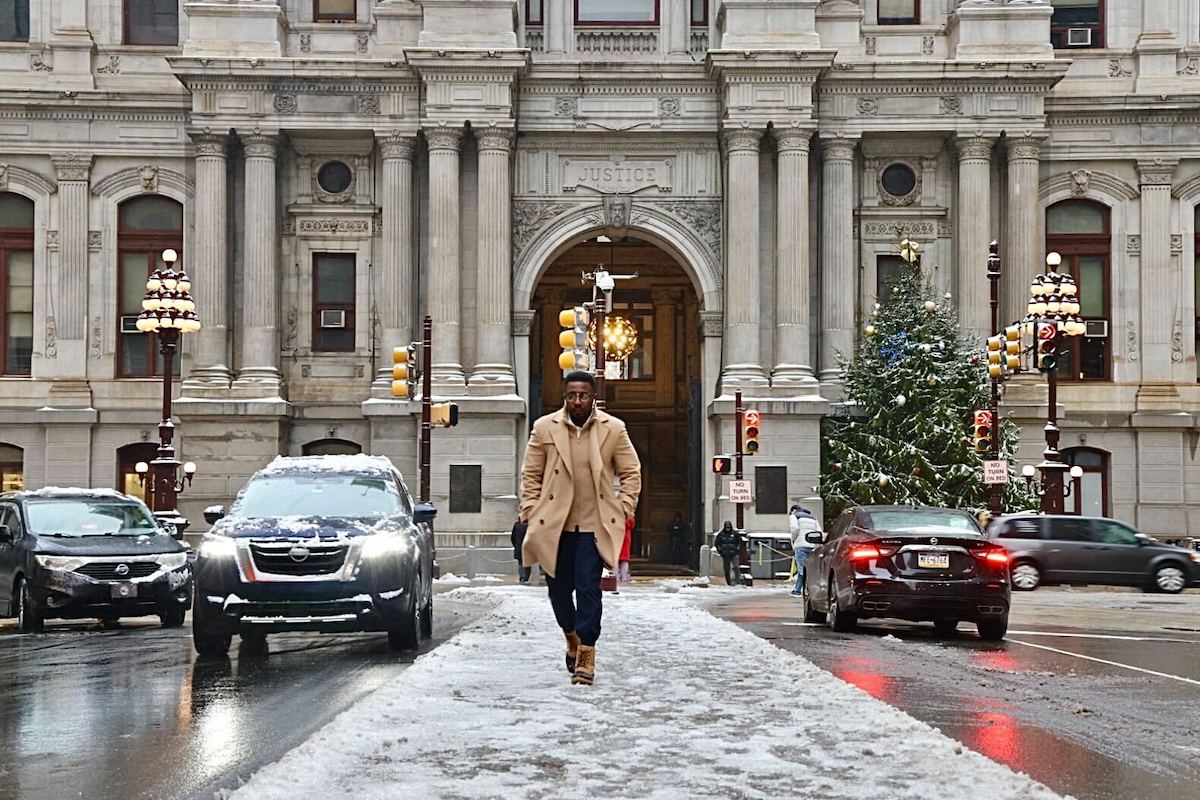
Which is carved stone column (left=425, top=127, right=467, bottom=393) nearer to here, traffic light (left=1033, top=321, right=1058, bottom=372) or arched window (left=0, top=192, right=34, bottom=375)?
arched window (left=0, top=192, right=34, bottom=375)

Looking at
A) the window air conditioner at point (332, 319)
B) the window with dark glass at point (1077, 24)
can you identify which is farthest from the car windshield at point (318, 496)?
the window with dark glass at point (1077, 24)

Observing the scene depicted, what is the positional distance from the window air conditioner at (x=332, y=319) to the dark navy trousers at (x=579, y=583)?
1412 inches

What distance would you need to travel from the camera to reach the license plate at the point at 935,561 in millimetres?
20688

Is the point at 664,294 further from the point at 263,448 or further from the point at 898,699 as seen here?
the point at 898,699

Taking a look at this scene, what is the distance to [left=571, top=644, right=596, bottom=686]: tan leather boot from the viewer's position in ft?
41.5

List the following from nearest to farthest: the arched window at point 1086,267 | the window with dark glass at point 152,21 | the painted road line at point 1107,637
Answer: the painted road line at point 1107,637 < the arched window at point 1086,267 < the window with dark glass at point 152,21

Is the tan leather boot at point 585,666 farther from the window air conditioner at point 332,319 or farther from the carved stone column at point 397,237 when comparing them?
the window air conditioner at point 332,319

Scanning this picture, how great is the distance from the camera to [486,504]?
4531cm

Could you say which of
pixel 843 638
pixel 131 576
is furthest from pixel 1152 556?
pixel 131 576

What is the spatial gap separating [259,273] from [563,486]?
3518 cm

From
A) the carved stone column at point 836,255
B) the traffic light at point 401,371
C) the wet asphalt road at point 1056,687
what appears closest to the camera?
the wet asphalt road at point 1056,687

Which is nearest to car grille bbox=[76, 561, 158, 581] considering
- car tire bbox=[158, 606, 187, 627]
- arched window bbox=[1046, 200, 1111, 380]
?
car tire bbox=[158, 606, 187, 627]

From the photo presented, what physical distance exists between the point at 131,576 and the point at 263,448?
22.7 m

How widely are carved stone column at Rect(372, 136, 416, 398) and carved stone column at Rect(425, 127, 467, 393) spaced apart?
37.7 inches
